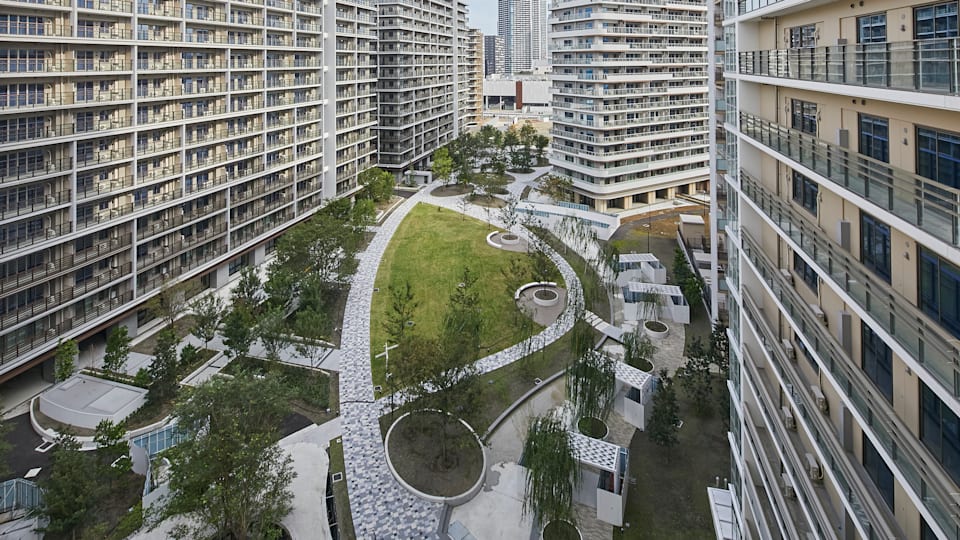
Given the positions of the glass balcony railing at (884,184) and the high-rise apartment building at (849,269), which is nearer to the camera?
the glass balcony railing at (884,184)

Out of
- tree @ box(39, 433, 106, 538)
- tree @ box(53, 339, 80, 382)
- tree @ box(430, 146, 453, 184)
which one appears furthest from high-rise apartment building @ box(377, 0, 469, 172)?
tree @ box(39, 433, 106, 538)

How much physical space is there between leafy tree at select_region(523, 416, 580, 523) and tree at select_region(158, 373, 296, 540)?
6.93 m

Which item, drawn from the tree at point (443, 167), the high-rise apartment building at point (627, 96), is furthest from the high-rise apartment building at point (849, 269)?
the tree at point (443, 167)

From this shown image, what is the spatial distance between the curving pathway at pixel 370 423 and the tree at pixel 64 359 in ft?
35.4

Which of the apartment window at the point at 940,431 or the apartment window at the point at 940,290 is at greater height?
the apartment window at the point at 940,290

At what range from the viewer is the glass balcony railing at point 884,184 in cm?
645

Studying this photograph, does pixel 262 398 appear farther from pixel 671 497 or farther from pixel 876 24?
pixel 876 24

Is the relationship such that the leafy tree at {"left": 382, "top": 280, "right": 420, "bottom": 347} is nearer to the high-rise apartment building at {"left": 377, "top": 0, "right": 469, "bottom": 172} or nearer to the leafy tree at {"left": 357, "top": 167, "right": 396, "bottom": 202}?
the leafy tree at {"left": 357, "top": 167, "right": 396, "bottom": 202}

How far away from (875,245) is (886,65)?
289cm

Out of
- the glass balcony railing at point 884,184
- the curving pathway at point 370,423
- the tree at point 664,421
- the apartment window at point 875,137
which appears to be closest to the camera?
the glass balcony railing at point 884,184

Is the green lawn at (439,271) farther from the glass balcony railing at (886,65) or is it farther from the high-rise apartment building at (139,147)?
the glass balcony railing at (886,65)

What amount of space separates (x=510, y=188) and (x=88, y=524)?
164ft

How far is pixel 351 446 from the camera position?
20.2 meters

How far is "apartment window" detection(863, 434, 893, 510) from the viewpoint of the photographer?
8797 millimetres
